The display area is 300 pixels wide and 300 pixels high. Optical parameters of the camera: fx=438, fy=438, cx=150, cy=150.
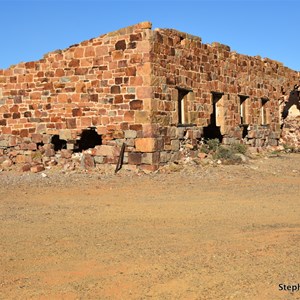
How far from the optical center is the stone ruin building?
1236cm

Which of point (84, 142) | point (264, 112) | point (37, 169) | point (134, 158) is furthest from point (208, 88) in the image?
point (37, 169)

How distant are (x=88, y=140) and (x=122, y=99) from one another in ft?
7.54

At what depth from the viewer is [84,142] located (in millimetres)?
14039

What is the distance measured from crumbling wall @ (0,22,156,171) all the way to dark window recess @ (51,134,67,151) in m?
0.08

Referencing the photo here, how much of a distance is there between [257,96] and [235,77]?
7.37 feet

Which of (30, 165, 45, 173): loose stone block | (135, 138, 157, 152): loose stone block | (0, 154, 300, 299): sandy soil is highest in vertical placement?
(135, 138, 157, 152): loose stone block

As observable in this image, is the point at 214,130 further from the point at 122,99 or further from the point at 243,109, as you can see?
the point at 122,99

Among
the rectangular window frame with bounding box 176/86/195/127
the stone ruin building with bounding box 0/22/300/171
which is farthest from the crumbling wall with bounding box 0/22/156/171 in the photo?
the rectangular window frame with bounding box 176/86/195/127

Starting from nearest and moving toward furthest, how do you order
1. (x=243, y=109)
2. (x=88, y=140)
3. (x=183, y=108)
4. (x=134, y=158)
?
(x=134, y=158)
(x=183, y=108)
(x=88, y=140)
(x=243, y=109)

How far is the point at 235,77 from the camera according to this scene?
1662cm

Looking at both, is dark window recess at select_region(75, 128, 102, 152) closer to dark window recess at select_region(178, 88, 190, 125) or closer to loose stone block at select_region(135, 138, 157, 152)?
loose stone block at select_region(135, 138, 157, 152)

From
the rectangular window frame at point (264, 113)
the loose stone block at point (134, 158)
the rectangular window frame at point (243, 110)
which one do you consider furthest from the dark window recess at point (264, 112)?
the loose stone block at point (134, 158)

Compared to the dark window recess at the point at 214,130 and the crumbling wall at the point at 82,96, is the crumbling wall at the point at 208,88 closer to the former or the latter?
the dark window recess at the point at 214,130

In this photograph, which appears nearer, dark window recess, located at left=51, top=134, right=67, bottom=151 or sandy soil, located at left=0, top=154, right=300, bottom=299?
sandy soil, located at left=0, top=154, right=300, bottom=299
